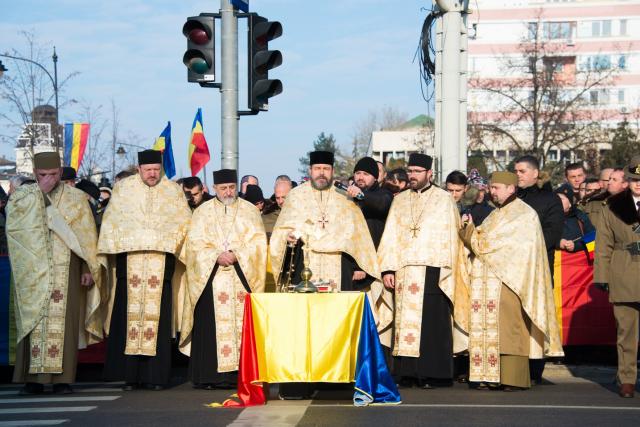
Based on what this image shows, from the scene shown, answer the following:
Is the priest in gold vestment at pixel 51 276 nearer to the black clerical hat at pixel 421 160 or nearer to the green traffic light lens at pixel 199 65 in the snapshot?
the green traffic light lens at pixel 199 65

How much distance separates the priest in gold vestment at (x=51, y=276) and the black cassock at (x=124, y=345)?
21 centimetres

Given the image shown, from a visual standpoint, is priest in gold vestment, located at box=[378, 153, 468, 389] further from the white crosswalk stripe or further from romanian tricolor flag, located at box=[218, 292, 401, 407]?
the white crosswalk stripe

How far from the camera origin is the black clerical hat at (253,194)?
13.8 m

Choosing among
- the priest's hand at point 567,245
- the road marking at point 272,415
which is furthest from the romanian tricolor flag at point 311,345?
the priest's hand at point 567,245

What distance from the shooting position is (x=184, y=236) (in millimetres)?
11766

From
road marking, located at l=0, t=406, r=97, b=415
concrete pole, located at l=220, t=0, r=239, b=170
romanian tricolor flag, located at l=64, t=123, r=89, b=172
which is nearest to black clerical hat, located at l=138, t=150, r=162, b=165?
concrete pole, located at l=220, t=0, r=239, b=170

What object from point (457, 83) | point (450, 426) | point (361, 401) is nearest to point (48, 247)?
point (361, 401)

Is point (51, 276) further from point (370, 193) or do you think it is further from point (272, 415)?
point (370, 193)

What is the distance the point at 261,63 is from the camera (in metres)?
12.6

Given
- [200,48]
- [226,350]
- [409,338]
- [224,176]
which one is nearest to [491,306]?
[409,338]

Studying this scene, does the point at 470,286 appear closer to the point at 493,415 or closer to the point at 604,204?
the point at 604,204

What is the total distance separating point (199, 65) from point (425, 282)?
3.62 metres

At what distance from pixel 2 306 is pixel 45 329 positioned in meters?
1.40

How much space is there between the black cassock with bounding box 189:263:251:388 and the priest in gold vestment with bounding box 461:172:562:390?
240 centimetres
